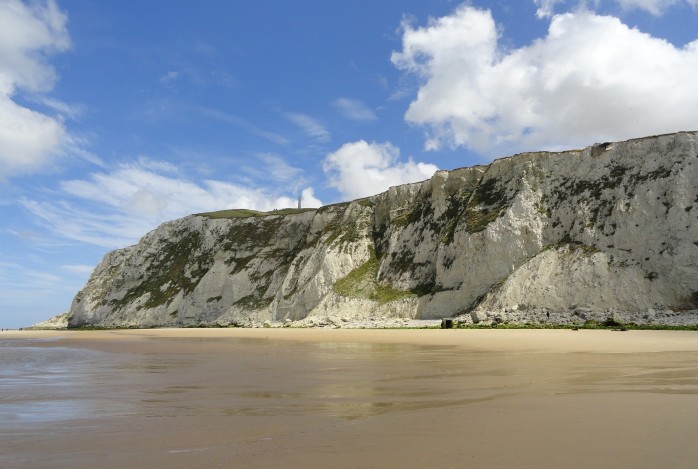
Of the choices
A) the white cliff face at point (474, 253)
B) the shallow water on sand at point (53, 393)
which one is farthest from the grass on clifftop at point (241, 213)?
the shallow water on sand at point (53, 393)

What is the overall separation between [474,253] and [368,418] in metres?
46.7

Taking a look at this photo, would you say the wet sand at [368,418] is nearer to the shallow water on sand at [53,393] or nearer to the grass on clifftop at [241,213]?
the shallow water on sand at [53,393]

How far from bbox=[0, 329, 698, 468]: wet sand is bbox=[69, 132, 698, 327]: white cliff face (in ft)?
96.1

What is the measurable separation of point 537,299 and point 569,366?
3191 centimetres

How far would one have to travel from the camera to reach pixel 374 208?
7144 cm

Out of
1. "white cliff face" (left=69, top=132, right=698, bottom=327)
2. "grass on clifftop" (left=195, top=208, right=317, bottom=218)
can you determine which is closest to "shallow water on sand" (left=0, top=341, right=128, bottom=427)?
"white cliff face" (left=69, top=132, right=698, bottom=327)

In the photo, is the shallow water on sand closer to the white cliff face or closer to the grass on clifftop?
the white cliff face

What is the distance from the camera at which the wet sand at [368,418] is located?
512cm

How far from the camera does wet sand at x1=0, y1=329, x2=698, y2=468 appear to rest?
512cm

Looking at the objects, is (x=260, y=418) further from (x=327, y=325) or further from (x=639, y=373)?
(x=327, y=325)

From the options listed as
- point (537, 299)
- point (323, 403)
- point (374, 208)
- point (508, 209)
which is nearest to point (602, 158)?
point (508, 209)

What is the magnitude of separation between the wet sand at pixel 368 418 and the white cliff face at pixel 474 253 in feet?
96.1

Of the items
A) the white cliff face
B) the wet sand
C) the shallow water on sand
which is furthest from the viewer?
the white cliff face

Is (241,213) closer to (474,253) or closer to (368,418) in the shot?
(474,253)
